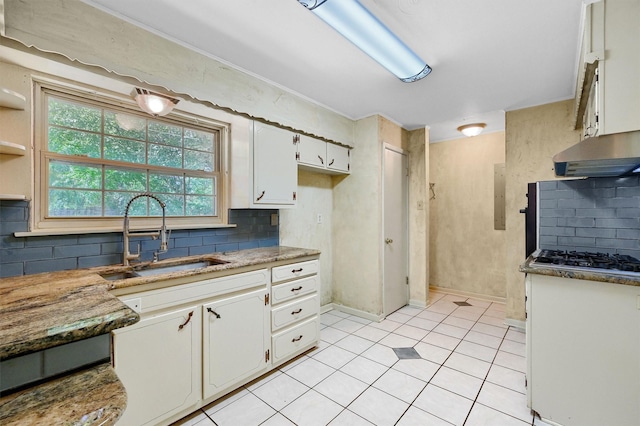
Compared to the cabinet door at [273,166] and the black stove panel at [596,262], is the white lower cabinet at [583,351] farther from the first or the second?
the cabinet door at [273,166]

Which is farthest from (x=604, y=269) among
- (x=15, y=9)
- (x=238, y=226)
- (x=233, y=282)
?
(x=15, y=9)

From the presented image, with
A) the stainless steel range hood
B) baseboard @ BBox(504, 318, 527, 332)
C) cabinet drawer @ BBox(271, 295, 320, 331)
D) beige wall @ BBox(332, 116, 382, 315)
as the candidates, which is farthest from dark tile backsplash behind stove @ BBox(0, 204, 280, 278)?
baseboard @ BBox(504, 318, 527, 332)

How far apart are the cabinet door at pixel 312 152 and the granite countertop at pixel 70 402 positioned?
227 cm

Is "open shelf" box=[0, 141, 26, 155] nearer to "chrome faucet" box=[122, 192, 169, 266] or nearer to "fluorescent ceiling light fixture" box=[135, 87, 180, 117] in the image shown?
"chrome faucet" box=[122, 192, 169, 266]

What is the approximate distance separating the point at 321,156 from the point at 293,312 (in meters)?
1.62

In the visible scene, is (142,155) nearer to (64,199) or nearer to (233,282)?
(64,199)

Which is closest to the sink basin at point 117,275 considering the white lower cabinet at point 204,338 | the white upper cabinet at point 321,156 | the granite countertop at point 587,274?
the white lower cabinet at point 204,338

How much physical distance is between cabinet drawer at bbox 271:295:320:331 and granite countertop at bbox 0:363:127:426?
149cm

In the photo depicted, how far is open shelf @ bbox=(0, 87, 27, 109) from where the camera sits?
1.27 m

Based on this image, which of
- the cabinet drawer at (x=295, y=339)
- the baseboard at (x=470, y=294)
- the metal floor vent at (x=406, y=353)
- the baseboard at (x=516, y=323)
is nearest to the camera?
the cabinet drawer at (x=295, y=339)

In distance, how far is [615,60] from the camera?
1.48 metres

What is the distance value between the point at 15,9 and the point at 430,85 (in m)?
2.73

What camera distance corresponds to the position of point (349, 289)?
3457 mm

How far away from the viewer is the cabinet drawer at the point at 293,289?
219cm
